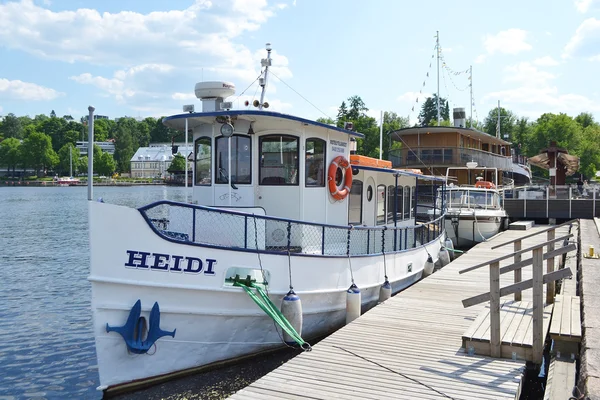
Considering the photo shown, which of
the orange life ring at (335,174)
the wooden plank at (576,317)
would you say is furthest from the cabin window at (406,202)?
the wooden plank at (576,317)

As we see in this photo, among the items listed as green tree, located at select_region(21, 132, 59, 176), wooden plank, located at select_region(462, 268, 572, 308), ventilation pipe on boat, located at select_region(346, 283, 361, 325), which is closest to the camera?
wooden plank, located at select_region(462, 268, 572, 308)

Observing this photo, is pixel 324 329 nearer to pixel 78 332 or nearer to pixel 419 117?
pixel 78 332

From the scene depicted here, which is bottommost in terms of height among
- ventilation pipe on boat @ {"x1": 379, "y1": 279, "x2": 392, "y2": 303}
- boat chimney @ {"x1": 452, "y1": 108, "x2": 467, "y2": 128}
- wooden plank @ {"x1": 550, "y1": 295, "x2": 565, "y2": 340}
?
ventilation pipe on boat @ {"x1": 379, "y1": 279, "x2": 392, "y2": 303}

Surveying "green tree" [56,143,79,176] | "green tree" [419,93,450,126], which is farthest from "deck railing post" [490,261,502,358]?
"green tree" [56,143,79,176]

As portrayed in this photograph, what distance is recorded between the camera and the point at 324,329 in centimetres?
952

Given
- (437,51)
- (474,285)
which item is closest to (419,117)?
(437,51)

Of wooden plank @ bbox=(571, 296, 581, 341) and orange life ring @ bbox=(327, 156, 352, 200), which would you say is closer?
wooden plank @ bbox=(571, 296, 581, 341)

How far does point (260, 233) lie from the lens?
8.27 metres

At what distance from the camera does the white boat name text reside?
7.15 m

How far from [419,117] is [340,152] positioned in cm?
10408

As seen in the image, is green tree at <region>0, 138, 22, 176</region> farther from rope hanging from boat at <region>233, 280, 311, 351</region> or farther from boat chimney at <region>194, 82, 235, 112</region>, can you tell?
rope hanging from boat at <region>233, 280, 311, 351</region>

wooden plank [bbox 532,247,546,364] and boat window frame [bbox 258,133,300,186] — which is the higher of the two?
boat window frame [bbox 258,133,300,186]

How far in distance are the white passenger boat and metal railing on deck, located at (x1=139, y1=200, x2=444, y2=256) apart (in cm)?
2

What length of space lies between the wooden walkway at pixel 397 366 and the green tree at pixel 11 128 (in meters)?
163
